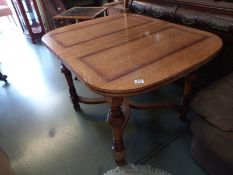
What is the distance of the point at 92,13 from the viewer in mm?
2277

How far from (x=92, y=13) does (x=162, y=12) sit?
0.95 meters

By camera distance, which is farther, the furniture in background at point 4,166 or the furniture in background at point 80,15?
the furniture in background at point 80,15

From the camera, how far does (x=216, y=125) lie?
94 centimetres

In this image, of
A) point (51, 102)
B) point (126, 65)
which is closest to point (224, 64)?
point (126, 65)

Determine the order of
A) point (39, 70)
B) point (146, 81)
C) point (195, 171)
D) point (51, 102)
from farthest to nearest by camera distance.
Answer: point (39, 70), point (51, 102), point (195, 171), point (146, 81)

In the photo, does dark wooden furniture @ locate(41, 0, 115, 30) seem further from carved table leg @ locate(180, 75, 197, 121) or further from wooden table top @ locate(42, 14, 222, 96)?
carved table leg @ locate(180, 75, 197, 121)

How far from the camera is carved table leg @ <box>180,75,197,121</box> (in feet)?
4.36

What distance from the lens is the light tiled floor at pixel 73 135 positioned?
1.35 m

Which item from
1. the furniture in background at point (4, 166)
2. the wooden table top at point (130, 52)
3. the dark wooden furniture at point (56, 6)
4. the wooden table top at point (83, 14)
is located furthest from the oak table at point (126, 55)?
the dark wooden furniture at point (56, 6)

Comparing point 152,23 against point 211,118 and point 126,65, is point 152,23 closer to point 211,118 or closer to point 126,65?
point 126,65

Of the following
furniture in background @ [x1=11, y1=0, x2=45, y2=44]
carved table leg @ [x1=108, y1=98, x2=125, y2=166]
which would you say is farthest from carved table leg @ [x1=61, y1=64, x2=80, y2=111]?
furniture in background @ [x1=11, y1=0, x2=45, y2=44]

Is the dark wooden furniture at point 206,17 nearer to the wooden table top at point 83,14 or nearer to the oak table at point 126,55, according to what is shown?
the oak table at point 126,55

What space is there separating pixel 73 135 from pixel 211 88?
1094mm

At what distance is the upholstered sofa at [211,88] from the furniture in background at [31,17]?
88.4 inches
